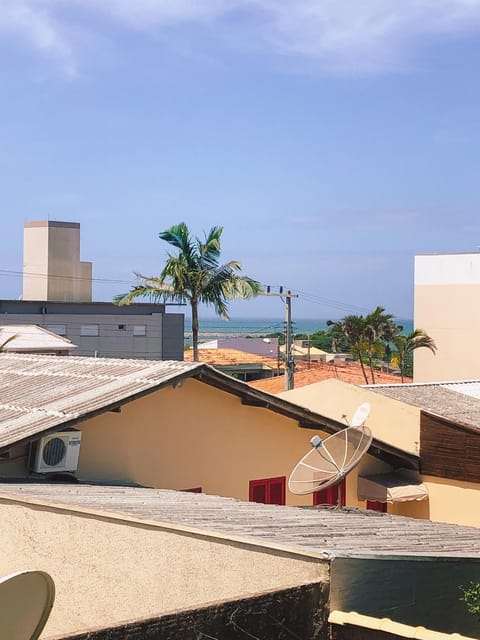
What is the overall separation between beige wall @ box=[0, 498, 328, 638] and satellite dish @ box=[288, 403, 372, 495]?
15.8 ft

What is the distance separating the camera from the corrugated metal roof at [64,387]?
1215 cm

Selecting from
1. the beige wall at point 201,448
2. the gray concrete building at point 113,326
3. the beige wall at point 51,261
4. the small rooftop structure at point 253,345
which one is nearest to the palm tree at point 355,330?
the gray concrete building at point 113,326

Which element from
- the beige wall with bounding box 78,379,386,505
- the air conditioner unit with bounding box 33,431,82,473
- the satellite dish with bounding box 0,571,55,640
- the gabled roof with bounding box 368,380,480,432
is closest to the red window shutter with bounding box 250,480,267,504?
the beige wall with bounding box 78,379,386,505

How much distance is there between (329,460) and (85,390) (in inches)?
149

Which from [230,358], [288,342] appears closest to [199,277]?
[288,342]

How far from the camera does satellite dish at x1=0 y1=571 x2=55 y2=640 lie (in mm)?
3967

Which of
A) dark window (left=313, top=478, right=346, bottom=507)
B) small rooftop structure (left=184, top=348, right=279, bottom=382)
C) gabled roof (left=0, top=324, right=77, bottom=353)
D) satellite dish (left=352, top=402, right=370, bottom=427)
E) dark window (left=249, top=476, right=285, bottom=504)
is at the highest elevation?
→ gabled roof (left=0, top=324, right=77, bottom=353)

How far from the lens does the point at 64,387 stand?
46.2 feet

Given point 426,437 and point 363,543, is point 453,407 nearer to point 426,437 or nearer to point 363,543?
point 426,437

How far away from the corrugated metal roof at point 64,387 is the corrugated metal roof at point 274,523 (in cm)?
99

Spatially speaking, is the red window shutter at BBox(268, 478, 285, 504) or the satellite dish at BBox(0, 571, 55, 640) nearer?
the satellite dish at BBox(0, 571, 55, 640)

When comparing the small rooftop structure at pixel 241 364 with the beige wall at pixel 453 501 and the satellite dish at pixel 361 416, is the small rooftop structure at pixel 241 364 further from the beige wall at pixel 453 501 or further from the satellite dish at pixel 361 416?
the satellite dish at pixel 361 416

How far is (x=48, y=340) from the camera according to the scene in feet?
112

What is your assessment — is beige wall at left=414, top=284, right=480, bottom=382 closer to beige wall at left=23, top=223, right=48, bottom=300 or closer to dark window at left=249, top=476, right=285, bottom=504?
beige wall at left=23, top=223, right=48, bottom=300
